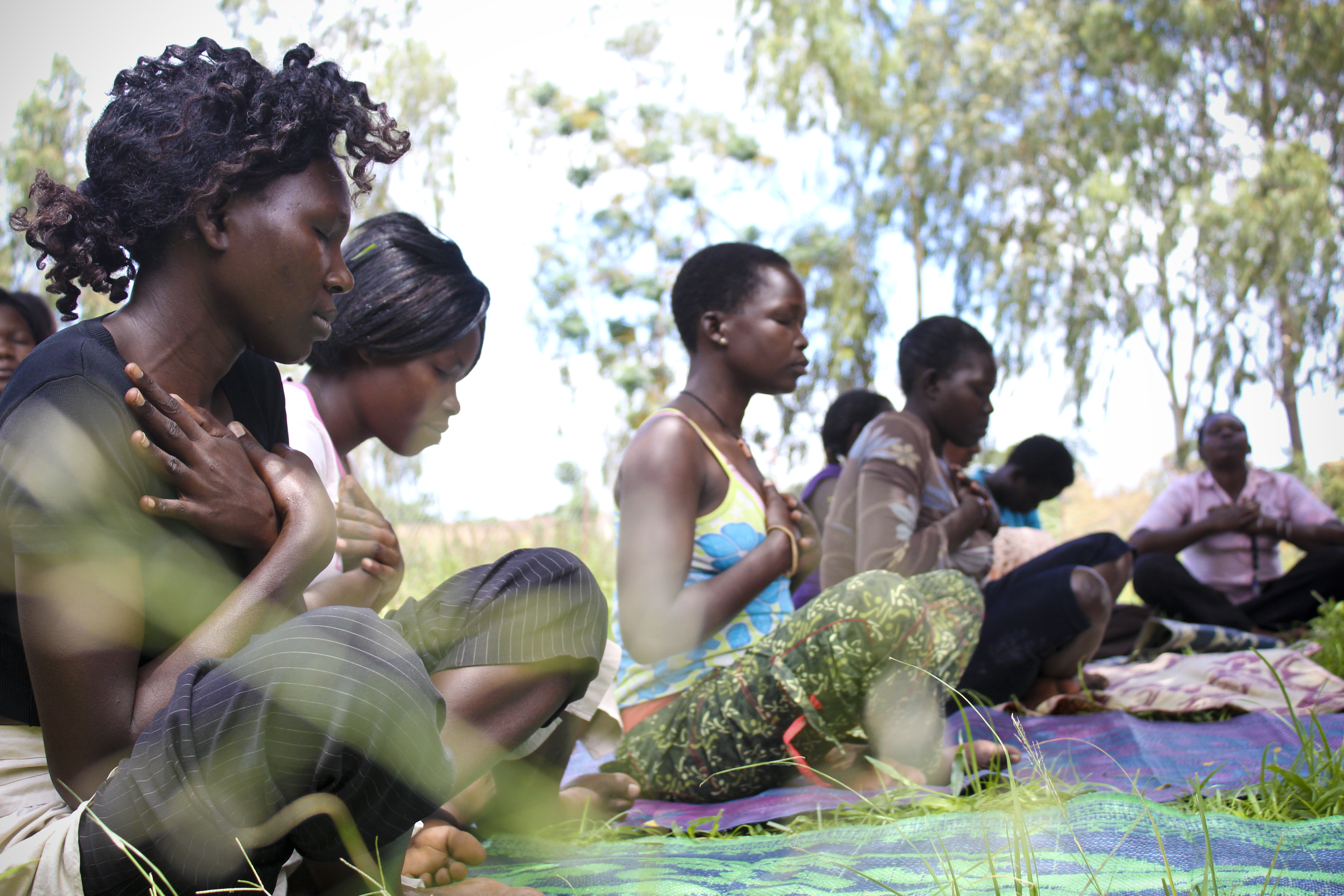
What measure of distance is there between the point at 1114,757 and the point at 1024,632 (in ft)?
1.99

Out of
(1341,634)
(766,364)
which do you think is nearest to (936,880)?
(766,364)

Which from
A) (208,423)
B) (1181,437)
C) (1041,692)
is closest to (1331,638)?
(1041,692)

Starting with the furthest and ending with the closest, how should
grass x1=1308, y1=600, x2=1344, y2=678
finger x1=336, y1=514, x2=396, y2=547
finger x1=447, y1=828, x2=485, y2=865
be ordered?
grass x1=1308, y1=600, x2=1344, y2=678 → finger x1=336, y1=514, x2=396, y2=547 → finger x1=447, y1=828, x2=485, y2=865

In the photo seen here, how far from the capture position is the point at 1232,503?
579cm

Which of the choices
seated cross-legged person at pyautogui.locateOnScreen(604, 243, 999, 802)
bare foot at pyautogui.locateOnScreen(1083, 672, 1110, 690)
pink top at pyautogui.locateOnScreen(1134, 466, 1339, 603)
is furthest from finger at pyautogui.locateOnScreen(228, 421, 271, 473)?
pink top at pyautogui.locateOnScreen(1134, 466, 1339, 603)

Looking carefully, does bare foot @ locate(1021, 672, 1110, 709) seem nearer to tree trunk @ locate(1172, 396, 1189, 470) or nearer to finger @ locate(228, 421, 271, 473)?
finger @ locate(228, 421, 271, 473)

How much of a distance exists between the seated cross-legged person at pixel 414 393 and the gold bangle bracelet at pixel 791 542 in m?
0.62

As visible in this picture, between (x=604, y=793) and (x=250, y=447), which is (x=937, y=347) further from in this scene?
(x=250, y=447)

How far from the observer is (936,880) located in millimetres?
1221

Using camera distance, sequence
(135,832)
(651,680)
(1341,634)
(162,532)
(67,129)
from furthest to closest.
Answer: (67,129) < (1341,634) < (651,680) < (162,532) < (135,832)

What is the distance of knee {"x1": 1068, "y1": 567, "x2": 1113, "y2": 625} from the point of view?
10.7ft

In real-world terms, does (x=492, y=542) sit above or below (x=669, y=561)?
below

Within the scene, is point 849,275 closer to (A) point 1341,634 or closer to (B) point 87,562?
(A) point 1341,634

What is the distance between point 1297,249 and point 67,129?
12.4m
